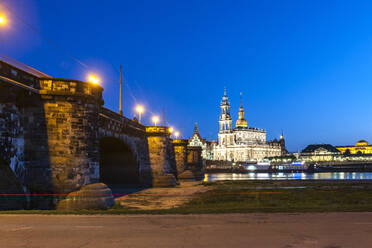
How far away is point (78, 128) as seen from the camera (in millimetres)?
21906

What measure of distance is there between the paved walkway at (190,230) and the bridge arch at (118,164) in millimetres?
24891

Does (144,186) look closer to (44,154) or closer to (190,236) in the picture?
(44,154)

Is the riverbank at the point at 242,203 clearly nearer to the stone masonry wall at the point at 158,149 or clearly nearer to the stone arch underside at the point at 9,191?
the stone arch underside at the point at 9,191

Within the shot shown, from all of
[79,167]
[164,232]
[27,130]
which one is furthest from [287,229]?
[27,130]

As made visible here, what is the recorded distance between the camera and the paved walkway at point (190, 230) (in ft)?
30.1

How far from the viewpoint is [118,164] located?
44.4 meters

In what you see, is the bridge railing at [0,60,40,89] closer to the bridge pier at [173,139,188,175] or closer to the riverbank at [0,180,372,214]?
the riverbank at [0,180,372,214]

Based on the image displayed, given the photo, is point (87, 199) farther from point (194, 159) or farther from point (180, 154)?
point (194, 159)

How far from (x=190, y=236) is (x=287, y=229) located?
3246 mm

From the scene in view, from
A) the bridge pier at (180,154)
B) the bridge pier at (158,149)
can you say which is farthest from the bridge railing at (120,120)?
the bridge pier at (180,154)

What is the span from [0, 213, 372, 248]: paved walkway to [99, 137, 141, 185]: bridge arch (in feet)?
81.7

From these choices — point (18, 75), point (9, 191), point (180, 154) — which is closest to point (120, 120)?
point (18, 75)

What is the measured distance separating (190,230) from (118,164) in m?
34.6

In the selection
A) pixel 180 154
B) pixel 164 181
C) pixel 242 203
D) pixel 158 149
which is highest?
pixel 158 149
